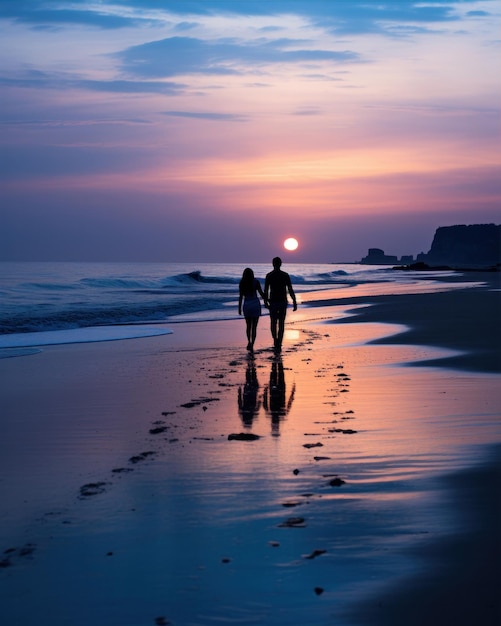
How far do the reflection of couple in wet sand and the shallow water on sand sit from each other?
38 mm

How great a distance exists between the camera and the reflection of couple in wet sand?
327 inches

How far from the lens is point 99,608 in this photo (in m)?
3.57

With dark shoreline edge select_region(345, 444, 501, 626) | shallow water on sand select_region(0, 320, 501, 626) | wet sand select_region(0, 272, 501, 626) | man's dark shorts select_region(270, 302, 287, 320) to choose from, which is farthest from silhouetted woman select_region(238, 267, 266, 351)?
dark shoreline edge select_region(345, 444, 501, 626)

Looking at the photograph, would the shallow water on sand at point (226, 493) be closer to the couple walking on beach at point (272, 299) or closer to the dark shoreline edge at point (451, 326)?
the dark shoreline edge at point (451, 326)

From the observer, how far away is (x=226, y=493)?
529 cm

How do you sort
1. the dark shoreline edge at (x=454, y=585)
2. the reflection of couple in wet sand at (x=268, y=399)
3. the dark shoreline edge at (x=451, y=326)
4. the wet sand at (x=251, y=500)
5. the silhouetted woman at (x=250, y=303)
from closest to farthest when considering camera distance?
1. the dark shoreline edge at (x=454, y=585)
2. the wet sand at (x=251, y=500)
3. the reflection of couple in wet sand at (x=268, y=399)
4. the dark shoreline edge at (x=451, y=326)
5. the silhouetted woman at (x=250, y=303)

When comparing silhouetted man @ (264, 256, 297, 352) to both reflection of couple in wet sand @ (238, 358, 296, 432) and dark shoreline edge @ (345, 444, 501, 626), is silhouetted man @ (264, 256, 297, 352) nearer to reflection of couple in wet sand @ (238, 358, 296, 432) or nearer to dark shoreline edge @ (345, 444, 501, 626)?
reflection of couple in wet sand @ (238, 358, 296, 432)

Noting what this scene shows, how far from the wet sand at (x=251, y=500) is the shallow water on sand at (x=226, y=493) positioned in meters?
0.02

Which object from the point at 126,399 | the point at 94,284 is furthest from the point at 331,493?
the point at 94,284

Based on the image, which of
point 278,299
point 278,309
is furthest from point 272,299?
point 278,309

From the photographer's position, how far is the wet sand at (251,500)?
12.0 feet

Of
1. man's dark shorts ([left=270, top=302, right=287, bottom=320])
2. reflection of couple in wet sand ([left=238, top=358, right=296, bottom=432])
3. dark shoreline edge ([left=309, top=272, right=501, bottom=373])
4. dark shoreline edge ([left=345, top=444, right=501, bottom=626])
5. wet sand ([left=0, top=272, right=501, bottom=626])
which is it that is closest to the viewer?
dark shoreline edge ([left=345, top=444, right=501, bottom=626])

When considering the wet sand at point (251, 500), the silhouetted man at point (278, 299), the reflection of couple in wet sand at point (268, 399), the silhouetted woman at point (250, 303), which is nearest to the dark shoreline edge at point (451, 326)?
the wet sand at point (251, 500)

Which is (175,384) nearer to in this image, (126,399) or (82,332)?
(126,399)
